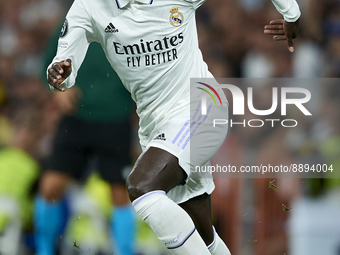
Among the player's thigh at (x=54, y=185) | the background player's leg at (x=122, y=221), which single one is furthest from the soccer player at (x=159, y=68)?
the player's thigh at (x=54, y=185)

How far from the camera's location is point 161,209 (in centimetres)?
178

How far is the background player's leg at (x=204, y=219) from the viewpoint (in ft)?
7.88

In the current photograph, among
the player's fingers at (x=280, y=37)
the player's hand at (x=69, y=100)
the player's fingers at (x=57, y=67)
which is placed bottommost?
the player's hand at (x=69, y=100)

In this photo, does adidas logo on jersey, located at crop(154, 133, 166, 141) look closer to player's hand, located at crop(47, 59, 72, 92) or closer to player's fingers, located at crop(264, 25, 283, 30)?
player's hand, located at crop(47, 59, 72, 92)

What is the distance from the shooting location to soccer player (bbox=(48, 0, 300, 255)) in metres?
1.98

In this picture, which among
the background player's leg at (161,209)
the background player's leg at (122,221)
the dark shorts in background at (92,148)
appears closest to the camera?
the background player's leg at (161,209)

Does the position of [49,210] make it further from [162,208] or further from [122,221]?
[162,208]

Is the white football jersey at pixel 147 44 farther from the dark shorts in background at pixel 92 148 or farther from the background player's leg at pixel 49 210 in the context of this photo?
the background player's leg at pixel 49 210

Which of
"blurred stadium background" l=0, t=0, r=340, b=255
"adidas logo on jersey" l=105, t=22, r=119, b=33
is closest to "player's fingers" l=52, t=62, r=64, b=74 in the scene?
"adidas logo on jersey" l=105, t=22, r=119, b=33

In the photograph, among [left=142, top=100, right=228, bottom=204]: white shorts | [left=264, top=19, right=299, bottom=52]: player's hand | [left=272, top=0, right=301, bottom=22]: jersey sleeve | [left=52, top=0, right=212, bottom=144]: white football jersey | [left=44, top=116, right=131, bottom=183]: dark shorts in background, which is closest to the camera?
[left=142, top=100, right=228, bottom=204]: white shorts

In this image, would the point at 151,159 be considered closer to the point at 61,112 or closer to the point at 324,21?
the point at 61,112

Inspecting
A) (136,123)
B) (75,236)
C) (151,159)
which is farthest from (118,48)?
(75,236)

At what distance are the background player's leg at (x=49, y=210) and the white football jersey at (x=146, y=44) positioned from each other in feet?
3.79

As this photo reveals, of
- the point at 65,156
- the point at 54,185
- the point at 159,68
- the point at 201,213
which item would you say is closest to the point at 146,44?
the point at 159,68
